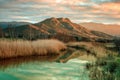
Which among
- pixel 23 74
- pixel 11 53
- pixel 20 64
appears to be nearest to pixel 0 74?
pixel 23 74

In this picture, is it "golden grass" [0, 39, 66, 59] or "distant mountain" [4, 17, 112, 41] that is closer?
"golden grass" [0, 39, 66, 59]

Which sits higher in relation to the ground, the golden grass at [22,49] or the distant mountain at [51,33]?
the golden grass at [22,49]

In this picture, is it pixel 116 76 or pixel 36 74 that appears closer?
pixel 116 76

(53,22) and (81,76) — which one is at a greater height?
(81,76)

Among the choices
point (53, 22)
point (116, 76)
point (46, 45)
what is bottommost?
point (53, 22)

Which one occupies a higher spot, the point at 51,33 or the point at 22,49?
the point at 22,49

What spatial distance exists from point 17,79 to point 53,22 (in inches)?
7047

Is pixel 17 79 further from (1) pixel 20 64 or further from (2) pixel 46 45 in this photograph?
(2) pixel 46 45

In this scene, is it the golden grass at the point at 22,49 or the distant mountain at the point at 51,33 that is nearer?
the golden grass at the point at 22,49

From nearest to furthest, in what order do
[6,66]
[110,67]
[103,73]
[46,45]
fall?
[103,73] < [110,67] < [6,66] < [46,45]

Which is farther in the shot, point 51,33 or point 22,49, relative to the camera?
point 51,33

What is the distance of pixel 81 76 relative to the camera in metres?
12.3

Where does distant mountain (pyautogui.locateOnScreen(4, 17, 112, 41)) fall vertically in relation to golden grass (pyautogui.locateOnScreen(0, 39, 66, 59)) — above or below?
below

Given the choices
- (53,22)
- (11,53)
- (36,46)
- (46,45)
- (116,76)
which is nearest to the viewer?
(116,76)
